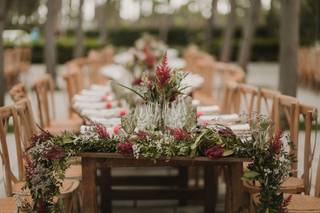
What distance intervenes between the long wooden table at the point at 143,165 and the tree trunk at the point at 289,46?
6.30m

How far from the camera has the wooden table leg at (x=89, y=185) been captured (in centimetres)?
491

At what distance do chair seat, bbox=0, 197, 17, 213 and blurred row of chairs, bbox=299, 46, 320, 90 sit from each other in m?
13.1

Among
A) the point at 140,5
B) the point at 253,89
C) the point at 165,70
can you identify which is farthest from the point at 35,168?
the point at 140,5

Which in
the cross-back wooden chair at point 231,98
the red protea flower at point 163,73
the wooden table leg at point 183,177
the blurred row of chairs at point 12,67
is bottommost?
the wooden table leg at point 183,177

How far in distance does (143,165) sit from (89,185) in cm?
39

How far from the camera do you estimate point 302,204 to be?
4949 millimetres

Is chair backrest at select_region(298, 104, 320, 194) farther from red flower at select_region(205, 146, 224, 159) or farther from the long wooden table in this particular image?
red flower at select_region(205, 146, 224, 159)

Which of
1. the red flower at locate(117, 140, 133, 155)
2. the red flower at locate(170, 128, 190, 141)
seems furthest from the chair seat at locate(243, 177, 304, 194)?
the red flower at locate(117, 140, 133, 155)

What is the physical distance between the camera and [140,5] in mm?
49344

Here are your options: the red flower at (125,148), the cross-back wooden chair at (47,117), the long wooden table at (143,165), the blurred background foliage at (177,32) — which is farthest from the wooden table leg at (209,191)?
the blurred background foliage at (177,32)

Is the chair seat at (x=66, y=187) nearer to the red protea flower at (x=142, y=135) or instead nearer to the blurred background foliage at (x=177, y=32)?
the red protea flower at (x=142, y=135)

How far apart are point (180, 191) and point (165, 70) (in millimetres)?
1724

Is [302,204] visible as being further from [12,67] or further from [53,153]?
[12,67]

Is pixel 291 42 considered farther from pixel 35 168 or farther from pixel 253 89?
pixel 35 168
